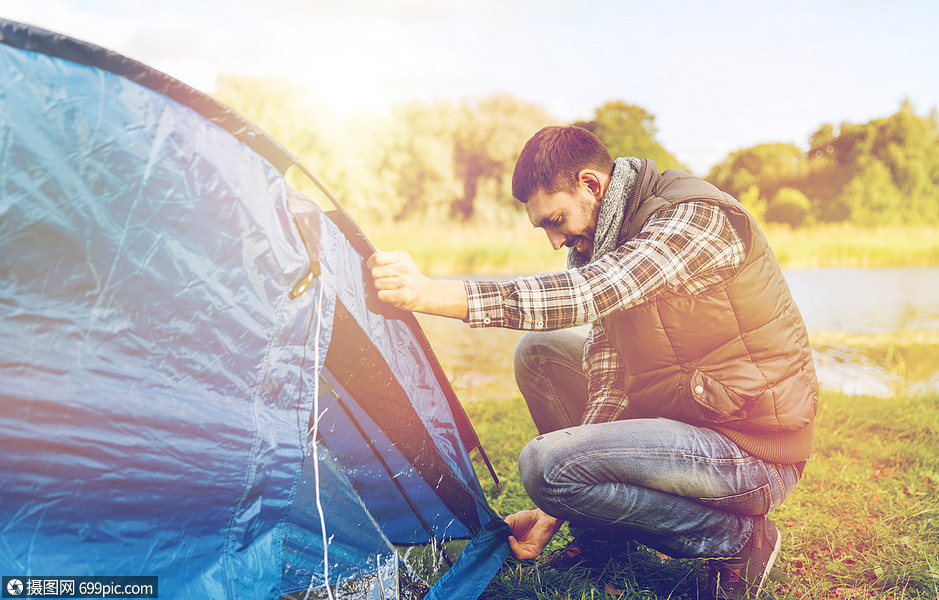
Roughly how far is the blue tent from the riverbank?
9391 mm

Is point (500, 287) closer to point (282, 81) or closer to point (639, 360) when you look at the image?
point (639, 360)

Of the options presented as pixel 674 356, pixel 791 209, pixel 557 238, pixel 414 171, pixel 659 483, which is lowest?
pixel 659 483

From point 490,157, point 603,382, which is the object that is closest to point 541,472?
point 603,382

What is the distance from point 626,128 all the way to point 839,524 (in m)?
22.8

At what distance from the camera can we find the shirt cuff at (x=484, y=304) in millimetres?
1441

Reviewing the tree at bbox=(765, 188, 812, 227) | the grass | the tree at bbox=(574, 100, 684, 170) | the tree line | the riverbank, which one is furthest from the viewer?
the tree at bbox=(574, 100, 684, 170)

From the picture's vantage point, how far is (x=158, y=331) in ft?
3.70

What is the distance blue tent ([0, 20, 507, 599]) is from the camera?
103 cm

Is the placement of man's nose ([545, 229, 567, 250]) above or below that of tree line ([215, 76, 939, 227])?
below

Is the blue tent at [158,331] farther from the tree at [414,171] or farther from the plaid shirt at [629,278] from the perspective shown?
the tree at [414,171]

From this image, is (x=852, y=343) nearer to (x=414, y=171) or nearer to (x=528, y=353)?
(x=528, y=353)

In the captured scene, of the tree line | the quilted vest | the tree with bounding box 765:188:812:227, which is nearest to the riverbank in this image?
the tree line

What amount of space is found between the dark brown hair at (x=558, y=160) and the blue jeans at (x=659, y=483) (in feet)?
2.24

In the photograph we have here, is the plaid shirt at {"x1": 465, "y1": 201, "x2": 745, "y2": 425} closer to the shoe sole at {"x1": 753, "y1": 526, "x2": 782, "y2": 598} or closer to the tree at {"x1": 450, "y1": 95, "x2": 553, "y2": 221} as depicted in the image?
the shoe sole at {"x1": 753, "y1": 526, "x2": 782, "y2": 598}
